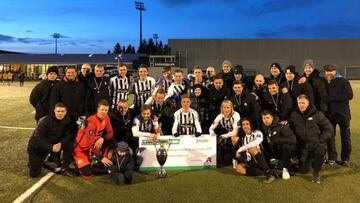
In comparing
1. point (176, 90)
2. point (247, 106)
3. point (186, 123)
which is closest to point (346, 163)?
point (247, 106)

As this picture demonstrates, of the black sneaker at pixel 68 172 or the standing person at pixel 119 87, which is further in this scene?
the standing person at pixel 119 87

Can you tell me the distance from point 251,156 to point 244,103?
1113 mm

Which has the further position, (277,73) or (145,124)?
(277,73)

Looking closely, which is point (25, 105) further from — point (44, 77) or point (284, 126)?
point (284, 126)

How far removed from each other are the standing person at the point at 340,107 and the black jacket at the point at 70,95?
14.0 ft

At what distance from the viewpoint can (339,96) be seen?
19.9ft

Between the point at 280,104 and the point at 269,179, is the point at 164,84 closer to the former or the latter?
the point at 280,104

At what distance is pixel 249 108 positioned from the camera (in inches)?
247

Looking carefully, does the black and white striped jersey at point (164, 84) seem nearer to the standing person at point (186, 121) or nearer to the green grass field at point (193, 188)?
the standing person at point (186, 121)

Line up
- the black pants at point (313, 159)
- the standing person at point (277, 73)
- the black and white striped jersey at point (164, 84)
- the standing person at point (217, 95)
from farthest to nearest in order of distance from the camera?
the black and white striped jersey at point (164, 84)
the standing person at point (217, 95)
the standing person at point (277, 73)
the black pants at point (313, 159)

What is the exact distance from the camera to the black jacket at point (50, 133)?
17.9 feet

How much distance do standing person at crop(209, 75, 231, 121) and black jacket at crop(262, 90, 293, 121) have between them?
2.35 ft

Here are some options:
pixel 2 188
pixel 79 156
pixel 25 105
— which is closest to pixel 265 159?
pixel 79 156

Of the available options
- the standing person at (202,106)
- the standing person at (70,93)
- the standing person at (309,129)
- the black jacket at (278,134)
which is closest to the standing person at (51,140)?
the standing person at (70,93)
